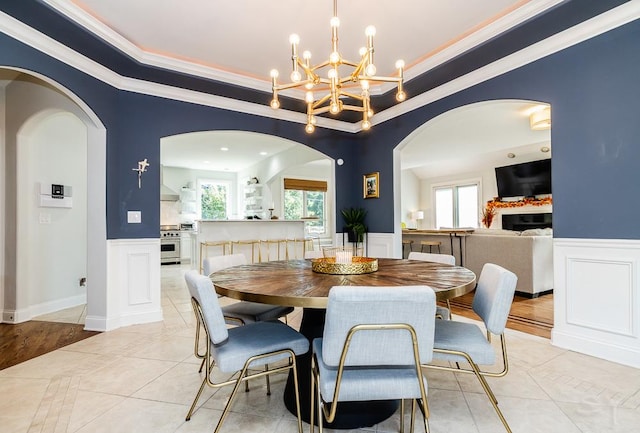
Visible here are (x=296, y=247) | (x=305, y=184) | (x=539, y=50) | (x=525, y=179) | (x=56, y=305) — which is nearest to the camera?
(x=539, y=50)

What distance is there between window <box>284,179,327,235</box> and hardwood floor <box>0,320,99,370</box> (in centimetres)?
643

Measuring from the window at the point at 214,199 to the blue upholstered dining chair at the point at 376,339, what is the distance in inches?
357

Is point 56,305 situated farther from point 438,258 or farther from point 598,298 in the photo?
point 598,298

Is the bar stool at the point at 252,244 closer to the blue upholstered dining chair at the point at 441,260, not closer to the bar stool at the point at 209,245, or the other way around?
the bar stool at the point at 209,245

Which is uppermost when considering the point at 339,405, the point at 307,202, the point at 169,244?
the point at 307,202

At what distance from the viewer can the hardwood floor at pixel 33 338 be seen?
2697 mm

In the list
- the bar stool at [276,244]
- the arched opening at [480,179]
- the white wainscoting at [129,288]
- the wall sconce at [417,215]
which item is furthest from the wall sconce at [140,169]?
the wall sconce at [417,215]

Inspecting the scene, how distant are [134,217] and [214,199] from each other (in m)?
6.63

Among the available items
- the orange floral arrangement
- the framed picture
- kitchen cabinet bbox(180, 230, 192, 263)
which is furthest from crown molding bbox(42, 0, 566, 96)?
kitchen cabinet bbox(180, 230, 192, 263)

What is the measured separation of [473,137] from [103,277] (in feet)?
22.2

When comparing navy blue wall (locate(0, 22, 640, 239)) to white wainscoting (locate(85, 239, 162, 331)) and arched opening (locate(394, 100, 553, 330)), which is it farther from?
arched opening (locate(394, 100, 553, 330))

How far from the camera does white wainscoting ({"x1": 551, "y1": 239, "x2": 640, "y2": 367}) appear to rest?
96.0 inches

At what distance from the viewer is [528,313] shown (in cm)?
373

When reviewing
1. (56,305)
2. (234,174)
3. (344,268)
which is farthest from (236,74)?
(234,174)
